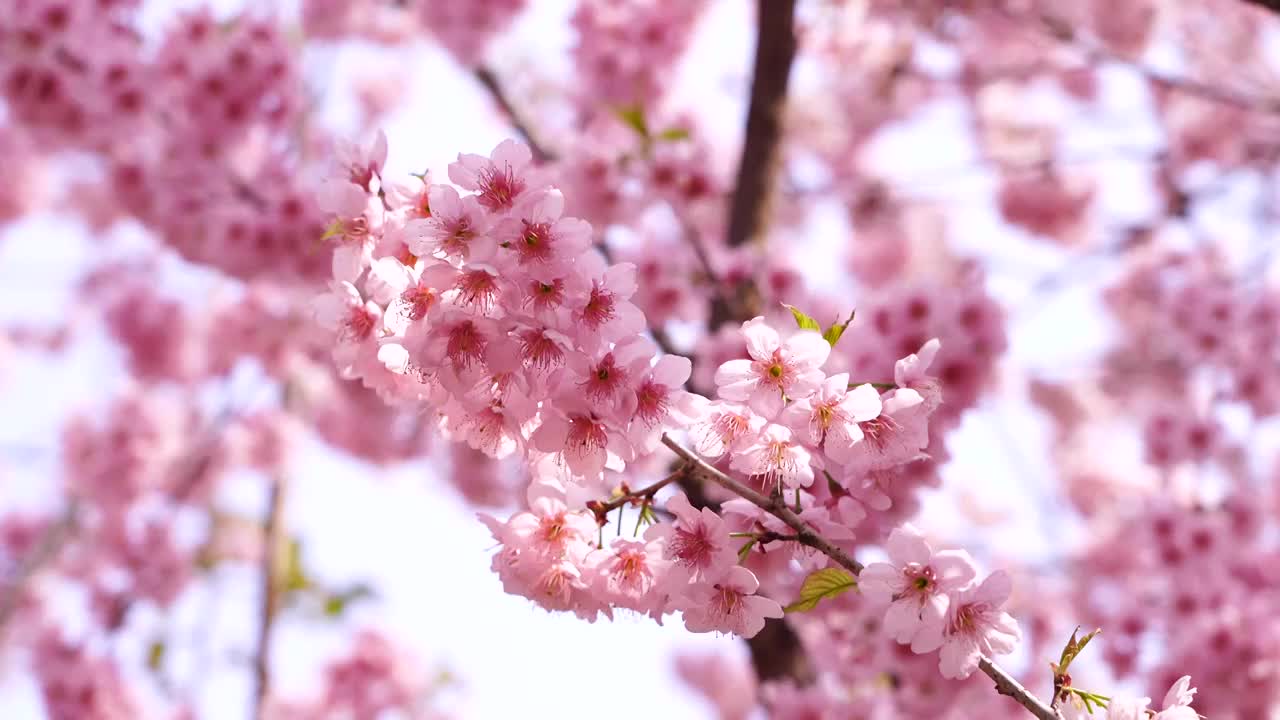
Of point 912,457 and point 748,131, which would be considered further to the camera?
point 748,131

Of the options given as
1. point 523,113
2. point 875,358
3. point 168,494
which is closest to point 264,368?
point 168,494

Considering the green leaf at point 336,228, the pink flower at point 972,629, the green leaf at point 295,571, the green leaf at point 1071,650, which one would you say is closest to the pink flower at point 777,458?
the pink flower at point 972,629

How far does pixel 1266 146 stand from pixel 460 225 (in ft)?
20.7

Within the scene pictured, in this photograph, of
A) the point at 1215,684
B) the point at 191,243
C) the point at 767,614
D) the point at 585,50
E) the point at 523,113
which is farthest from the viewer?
the point at 585,50

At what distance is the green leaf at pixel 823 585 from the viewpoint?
5.08 ft

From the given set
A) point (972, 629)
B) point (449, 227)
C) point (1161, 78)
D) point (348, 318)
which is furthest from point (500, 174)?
point (1161, 78)

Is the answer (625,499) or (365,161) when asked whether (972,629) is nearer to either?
(625,499)

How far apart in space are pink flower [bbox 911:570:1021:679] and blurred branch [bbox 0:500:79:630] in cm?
598

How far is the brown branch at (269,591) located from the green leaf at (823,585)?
Result: 12.4 ft

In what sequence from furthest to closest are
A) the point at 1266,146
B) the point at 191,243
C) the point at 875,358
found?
the point at 1266,146 < the point at 191,243 < the point at 875,358

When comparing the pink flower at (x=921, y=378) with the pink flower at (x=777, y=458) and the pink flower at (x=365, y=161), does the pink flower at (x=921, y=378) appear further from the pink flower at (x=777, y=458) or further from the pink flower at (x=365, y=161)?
the pink flower at (x=365, y=161)

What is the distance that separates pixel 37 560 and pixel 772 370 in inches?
245

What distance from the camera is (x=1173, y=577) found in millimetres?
4141

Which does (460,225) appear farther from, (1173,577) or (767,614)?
(1173,577)
